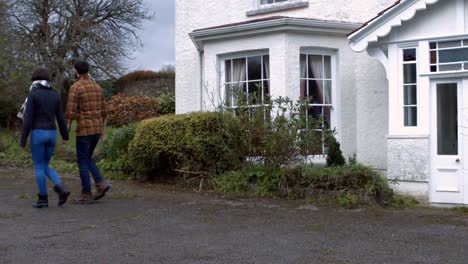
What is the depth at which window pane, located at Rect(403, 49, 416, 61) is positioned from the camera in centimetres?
934

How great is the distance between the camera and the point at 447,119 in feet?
29.8

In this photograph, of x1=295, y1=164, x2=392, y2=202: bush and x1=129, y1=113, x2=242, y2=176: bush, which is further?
x1=129, y1=113, x2=242, y2=176: bush


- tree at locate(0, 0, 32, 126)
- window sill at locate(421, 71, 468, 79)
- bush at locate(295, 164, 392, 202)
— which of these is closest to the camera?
bush at locate(295, 164, 392, 202)

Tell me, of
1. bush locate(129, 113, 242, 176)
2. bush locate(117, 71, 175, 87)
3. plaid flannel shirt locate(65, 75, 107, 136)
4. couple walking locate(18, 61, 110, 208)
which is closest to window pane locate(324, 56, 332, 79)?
bush locate(129, 113, 242, 176)

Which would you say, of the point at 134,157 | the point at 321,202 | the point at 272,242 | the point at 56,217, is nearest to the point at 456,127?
the point at 321,202

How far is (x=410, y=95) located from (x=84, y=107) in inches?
199

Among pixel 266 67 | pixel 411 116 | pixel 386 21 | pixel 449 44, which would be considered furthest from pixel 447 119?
pixel 266 67

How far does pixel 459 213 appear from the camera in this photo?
8.16 meters

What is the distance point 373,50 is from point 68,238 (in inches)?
232

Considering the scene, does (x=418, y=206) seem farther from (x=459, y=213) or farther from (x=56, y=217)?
(x=56, y=217)

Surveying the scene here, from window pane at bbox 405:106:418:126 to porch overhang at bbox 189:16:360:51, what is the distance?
2372 mm

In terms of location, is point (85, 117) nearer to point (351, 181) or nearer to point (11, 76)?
point (351, 181)

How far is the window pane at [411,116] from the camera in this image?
9.30 metres

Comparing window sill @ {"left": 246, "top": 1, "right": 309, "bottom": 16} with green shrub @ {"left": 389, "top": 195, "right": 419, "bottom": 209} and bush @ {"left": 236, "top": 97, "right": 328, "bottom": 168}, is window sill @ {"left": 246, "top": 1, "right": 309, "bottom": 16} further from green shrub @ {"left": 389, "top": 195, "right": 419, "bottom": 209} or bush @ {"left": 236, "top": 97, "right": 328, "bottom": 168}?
green shrub @ {"left": 389, "top": 195, "right": 419, "bottom": 209}
